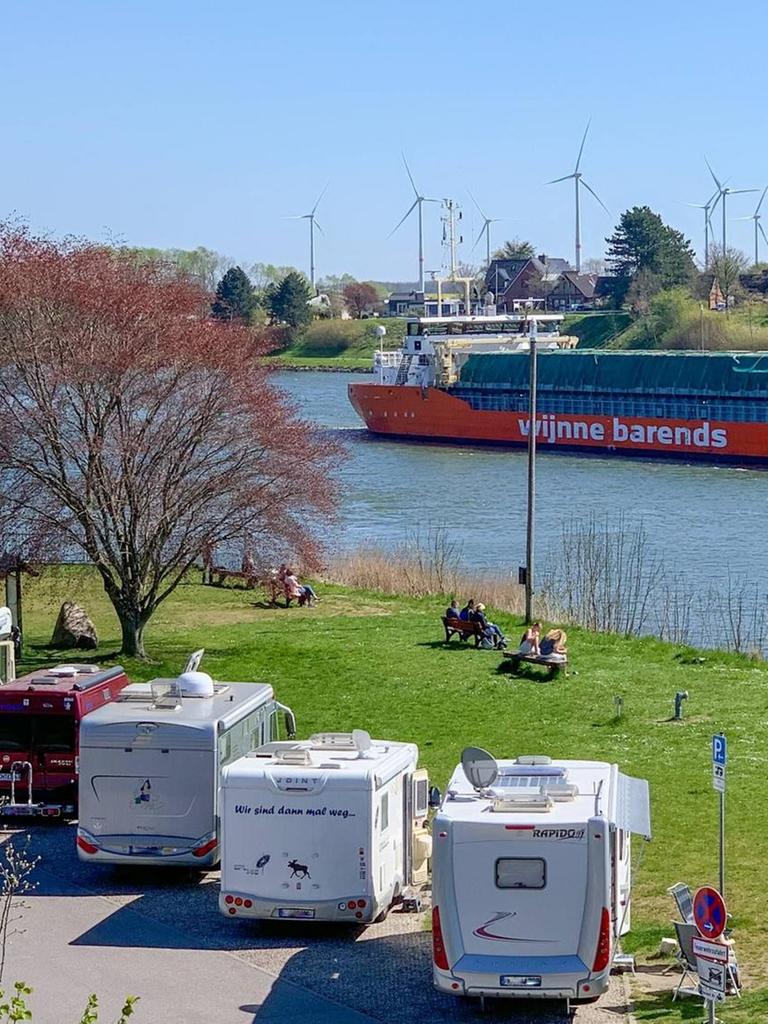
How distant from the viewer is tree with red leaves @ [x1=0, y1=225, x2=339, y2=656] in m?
26.5

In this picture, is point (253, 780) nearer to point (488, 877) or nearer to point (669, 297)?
point (488, 877)

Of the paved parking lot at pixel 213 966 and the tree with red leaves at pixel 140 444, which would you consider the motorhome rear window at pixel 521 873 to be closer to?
the paved parking lot at pixel 213 966

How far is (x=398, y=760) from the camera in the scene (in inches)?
569

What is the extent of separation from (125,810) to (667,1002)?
5458 mm

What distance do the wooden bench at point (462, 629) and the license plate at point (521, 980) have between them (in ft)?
53.1

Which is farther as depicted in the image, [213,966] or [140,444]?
[140,444]

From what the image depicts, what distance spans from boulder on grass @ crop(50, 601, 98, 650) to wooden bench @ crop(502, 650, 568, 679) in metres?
7.38

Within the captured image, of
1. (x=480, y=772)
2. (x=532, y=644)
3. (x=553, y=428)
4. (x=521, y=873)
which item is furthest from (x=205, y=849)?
(x=553, y=428)

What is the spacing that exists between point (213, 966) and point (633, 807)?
3527 mm

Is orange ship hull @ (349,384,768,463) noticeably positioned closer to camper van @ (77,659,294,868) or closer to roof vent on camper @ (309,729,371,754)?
camper van @ (77,659,294,868)

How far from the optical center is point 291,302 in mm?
154750

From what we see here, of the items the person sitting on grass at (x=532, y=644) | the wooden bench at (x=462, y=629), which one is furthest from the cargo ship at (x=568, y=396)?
the person sitting on grass at (x=532, y=644)

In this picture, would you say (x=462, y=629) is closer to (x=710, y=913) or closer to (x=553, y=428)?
(x=710, y=913)

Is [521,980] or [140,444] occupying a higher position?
[140,444]
